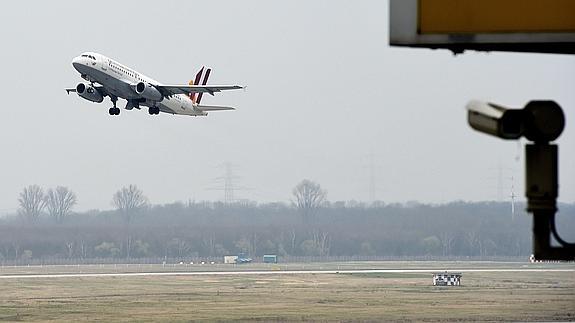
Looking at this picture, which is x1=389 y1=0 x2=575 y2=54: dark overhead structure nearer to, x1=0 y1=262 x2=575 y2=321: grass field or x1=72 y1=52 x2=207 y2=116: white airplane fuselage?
x1=0 y1=262 x2=575 y2=321: grass field

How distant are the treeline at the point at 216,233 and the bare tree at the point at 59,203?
372mm

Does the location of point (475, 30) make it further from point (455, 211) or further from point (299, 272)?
point (299, 272)

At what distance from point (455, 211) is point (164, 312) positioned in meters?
14.3

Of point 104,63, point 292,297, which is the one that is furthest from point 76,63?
point 292,297

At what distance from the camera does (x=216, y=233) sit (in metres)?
53.1

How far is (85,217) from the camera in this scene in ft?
181

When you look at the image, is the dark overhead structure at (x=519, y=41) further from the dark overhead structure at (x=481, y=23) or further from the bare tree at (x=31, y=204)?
the bare tree at (x=31, y=204)

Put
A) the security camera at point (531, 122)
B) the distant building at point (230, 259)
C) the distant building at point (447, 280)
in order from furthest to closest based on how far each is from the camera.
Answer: the distant building at point (230, 259), the distant building at point (447, 280), the security camera at point (531, 122)

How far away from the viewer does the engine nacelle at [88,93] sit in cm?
3806

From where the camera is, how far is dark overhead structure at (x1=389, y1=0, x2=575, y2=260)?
1.60m

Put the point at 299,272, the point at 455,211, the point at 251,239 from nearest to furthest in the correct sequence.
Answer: the point at 455,211, the point at 299,272, the point at 251,239

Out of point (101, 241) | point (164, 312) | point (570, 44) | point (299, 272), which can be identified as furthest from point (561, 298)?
point (570, 44)

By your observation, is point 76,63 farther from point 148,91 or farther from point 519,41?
point 519,41

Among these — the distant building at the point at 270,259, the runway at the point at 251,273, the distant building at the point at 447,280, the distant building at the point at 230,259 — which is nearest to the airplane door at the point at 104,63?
the runway at the point at 251,273
